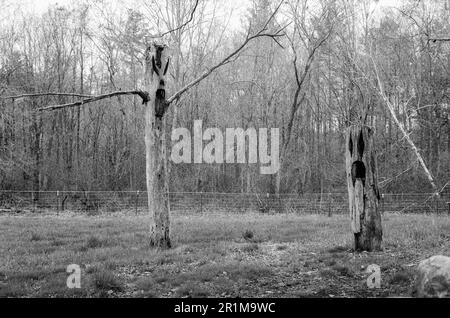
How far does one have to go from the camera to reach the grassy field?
20.1ft

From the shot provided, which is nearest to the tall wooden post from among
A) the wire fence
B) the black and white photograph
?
the black and white photograph

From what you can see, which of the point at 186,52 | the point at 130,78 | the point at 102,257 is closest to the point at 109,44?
the point at 130,78

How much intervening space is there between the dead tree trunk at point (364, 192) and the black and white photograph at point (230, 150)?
1.1 inches

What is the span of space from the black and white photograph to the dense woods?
0.12 metres

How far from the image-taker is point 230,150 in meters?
26.1

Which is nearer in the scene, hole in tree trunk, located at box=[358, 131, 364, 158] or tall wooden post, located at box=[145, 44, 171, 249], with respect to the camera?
hole in tree trunk, located at box=[358, 131, 364, 158]

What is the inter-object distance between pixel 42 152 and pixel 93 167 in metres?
3.16

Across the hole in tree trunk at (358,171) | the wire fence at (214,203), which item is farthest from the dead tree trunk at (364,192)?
the wire fence at (214,203)

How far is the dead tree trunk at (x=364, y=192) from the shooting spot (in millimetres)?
8641

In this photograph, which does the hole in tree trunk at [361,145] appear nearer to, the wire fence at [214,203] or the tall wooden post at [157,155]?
the tall wooden post at [157,155]

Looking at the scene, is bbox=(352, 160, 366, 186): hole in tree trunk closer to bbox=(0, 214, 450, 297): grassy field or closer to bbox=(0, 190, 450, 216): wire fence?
bbox=(0, 214, 450, 297): grassy field

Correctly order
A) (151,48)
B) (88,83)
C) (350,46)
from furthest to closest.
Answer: (88,83) → (350,46) → (151,48)

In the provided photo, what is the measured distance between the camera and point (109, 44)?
25.8m
